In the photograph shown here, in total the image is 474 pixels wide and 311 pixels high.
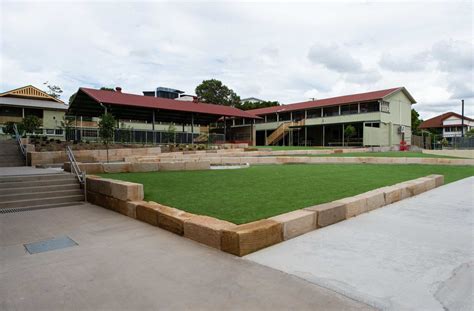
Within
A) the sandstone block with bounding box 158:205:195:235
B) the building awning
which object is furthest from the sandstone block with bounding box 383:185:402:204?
the building awning

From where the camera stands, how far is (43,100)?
3488 cm

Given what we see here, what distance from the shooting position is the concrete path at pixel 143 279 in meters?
2.72

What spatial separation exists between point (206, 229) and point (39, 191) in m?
5.58

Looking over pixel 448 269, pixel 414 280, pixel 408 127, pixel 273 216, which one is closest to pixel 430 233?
pixel 448 269

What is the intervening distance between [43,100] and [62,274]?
37.8 metres

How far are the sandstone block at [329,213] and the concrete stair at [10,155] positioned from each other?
1443 centimetres

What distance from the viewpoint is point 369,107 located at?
110 ft

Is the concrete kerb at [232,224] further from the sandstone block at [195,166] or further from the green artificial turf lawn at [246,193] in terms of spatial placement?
the sandstone block at [195,166]

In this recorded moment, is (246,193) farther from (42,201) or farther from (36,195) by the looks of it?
(36,195)

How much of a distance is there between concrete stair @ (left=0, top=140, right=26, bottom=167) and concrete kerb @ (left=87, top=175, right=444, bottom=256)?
973 cm

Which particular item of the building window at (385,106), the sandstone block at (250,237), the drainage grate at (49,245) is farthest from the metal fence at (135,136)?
the building window at (385,106)

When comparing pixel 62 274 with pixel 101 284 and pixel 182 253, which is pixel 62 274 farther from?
pixel 182 253

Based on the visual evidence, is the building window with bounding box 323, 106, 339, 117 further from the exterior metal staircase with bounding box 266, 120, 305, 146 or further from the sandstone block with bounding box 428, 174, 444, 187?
the sandstone block with bounding box 428, 174, 444, 187

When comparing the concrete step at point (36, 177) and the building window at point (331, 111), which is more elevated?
the building window at point (331, 111)
